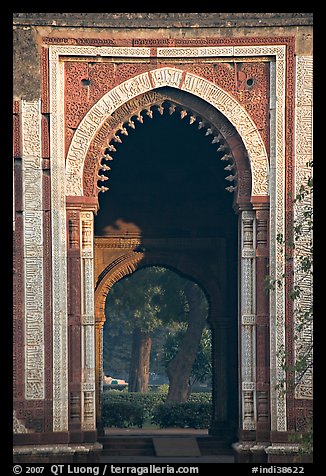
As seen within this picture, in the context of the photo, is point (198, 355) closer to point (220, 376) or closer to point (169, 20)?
point (220, 376)

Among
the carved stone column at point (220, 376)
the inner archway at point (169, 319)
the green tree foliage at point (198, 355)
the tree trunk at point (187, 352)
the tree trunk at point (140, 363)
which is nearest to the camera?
the carved stone column at point (220, 376)

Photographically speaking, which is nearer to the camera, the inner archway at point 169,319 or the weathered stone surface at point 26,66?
the weathered stone surface at point 26,66

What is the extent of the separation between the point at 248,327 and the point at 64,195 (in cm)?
303

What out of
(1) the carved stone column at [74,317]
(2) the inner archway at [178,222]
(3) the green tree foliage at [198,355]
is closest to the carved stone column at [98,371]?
(2) the inner archway at [178,222]

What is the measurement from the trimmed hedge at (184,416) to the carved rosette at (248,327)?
6.22m

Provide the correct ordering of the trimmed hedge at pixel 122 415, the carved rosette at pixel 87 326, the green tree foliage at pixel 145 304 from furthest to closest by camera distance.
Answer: the green tree foliage at pixel 145 304, the trimmed hedge at pixel 122 415, the carved rosette at pixel 87 326

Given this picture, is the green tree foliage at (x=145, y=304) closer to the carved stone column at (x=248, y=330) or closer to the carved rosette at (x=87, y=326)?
the carved stone column at (x=248, y=330)

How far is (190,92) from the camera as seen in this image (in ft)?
58.3

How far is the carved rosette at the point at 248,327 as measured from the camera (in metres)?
17.8

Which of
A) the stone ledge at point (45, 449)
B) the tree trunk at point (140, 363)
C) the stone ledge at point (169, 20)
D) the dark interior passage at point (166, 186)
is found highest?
the stone ledge at point (169, 20)

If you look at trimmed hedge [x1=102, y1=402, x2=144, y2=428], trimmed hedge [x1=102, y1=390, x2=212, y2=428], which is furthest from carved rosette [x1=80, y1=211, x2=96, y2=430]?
trimmed hedge [x1=102, y1=402, x2=144, y2=428]

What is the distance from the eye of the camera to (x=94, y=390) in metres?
17.8

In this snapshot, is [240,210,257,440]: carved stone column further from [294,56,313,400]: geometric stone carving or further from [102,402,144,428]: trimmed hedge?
[102,402,144,428]: trimmed hedge

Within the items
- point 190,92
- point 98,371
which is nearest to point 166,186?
point 98,371
